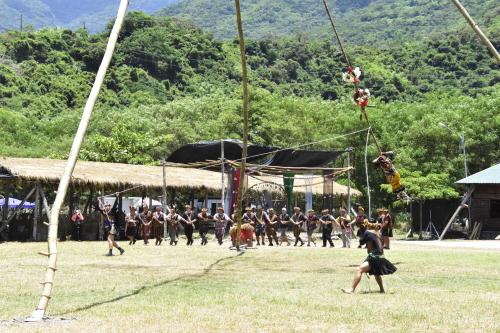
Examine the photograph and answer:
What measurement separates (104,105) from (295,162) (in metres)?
44.1

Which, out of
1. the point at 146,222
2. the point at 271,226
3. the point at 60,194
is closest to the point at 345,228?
the point at 271,226

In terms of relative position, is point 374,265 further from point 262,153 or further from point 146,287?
point 262,153

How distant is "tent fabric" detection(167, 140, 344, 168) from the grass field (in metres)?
11.8

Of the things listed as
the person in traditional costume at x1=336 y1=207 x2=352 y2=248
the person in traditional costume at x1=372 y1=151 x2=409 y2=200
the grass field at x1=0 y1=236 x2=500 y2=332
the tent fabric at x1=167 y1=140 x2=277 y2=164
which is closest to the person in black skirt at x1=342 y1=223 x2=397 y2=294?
the grass field at x1=0 y1=236 x2=500 y2=332

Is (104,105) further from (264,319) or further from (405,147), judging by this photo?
(264,319)

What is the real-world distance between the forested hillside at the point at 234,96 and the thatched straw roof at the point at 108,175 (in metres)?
10.8

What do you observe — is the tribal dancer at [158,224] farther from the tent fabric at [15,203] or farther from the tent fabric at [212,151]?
the tent fabric at [15,203]

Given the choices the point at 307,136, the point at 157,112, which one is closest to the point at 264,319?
the point at 307,136

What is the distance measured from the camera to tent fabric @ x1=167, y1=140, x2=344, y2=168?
33.0m

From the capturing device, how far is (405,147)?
46.0 metres

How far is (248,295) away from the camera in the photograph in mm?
13117

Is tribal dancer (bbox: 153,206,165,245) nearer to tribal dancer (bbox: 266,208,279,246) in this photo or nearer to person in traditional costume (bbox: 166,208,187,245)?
person in traditional costume (bbox: 166,208,187,245)

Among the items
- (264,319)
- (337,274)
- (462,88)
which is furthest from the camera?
(462,88)

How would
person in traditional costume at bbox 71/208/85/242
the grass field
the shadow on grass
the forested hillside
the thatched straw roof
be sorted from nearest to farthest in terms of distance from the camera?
the grass field, the shadow on grass, the thatched straw roof, person in traditional costume at bbox 71/208/85/242, the forested hillside
